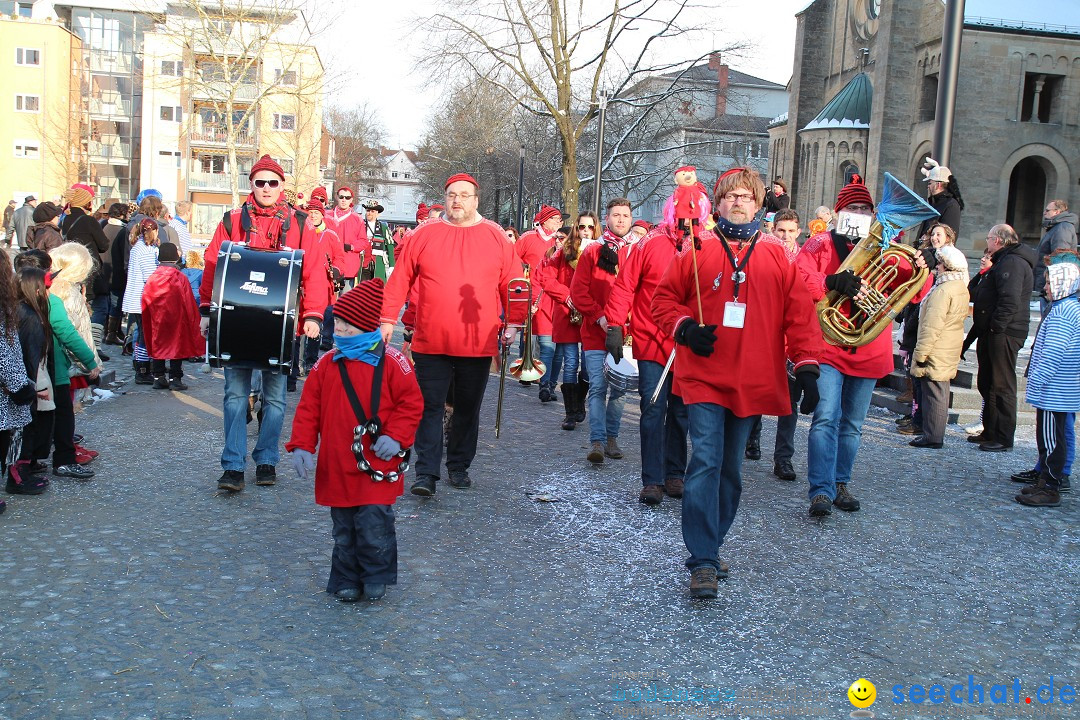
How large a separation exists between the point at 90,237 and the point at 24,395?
831 cm

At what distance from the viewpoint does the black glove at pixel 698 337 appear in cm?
504

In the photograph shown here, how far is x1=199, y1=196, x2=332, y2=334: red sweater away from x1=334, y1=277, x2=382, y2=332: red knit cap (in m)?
1.86

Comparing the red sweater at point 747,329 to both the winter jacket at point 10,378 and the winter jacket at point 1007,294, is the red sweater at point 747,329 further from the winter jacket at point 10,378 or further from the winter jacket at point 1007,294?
the winter jacket at point 1007,294

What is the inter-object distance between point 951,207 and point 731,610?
6406mm

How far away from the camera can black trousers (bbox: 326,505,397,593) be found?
5.04 m

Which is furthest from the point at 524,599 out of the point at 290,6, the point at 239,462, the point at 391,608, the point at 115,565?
the point at 290,6

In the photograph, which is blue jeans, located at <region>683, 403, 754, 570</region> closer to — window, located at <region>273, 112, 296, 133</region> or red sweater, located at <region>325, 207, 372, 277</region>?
red sweater, located at <region>325, 207, 372, 277</region>

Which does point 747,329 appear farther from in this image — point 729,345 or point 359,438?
point 359,438

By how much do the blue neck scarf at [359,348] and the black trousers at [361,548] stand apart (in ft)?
2.39

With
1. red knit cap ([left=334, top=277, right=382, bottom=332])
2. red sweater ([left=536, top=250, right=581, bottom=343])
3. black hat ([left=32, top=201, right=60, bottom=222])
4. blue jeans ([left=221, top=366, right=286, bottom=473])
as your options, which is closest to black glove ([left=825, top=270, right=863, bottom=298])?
red knit cap ([left=334, top=277, right=382, bottom=332])

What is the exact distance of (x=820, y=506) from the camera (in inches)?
274

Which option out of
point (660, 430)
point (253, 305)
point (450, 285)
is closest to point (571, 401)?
point (660, 430)

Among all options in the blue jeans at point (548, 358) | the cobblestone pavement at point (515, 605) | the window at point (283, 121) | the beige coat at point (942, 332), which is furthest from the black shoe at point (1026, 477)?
the window at point (283, 121)

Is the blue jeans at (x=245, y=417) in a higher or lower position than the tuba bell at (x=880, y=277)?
lower
